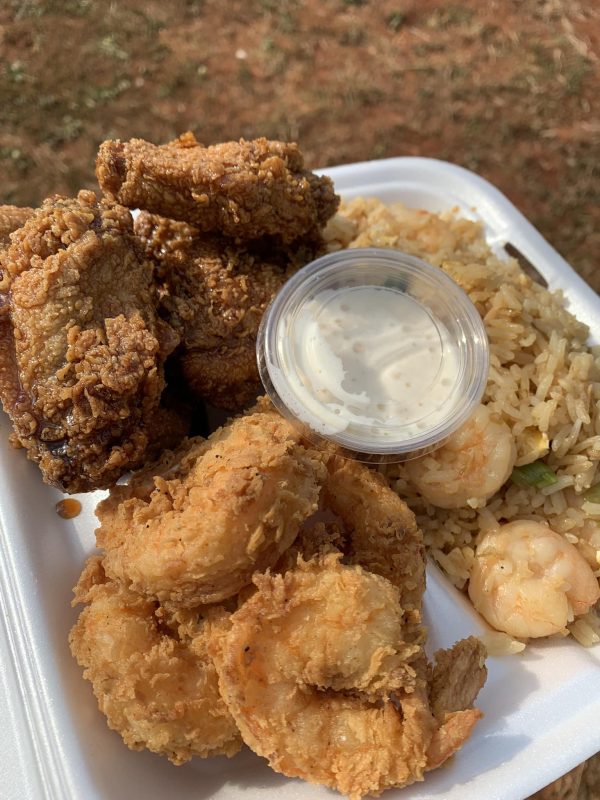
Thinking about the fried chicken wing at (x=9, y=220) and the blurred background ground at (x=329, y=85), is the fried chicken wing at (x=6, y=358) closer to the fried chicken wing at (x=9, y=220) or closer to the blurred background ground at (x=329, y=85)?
the fried chicken wing at (x=9, y=220)

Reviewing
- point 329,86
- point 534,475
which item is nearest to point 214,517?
point 534,475

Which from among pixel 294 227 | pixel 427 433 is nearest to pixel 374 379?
pixel 427 433

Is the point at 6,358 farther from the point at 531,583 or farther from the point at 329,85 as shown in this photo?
the point at 329,85

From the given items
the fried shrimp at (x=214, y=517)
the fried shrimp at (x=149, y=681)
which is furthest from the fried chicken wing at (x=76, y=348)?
the fried shrimp at (x=149, y=681)

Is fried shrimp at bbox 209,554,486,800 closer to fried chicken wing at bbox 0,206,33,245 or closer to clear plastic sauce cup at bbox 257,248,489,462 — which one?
clear plastic sauce cup at bbox 257,248,489,462

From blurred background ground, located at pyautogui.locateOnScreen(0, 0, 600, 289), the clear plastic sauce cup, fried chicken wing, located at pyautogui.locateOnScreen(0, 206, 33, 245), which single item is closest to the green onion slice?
the clear plastic sauce cup
